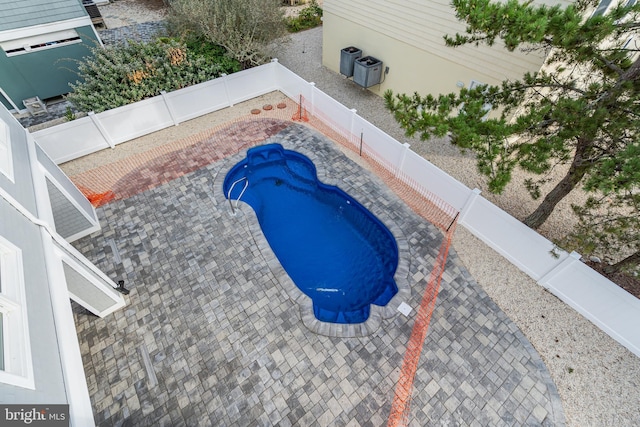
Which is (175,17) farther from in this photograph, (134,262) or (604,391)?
(604,391)

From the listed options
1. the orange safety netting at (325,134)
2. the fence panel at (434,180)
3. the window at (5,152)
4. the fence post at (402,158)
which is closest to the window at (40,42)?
the orange safety netting at (325,134)

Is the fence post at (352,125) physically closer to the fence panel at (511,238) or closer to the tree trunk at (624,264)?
the fence panel at (511,238)

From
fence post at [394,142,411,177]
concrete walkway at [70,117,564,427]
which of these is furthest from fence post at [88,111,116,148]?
fence post at [394,142,411,177]

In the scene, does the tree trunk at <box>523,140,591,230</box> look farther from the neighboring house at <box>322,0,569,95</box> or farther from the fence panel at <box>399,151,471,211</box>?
the neighboring house at <box>322,0,569,95</box>


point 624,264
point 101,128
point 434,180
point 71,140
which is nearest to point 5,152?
point 71,140

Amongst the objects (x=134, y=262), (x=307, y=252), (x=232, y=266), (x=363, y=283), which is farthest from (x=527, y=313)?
(x=134, y=262)

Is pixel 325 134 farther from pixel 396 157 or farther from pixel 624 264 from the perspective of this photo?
pixel 624 264
